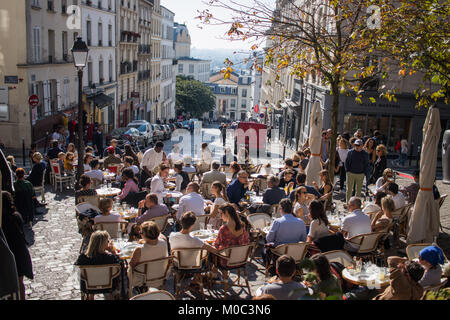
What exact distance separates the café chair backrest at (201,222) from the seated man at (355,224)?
2.77 meters

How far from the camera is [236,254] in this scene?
7.46 metres

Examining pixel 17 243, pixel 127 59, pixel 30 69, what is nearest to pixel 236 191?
pixel 17 243

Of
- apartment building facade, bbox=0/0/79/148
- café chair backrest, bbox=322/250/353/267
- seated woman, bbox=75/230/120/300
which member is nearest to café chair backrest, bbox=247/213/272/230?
café chair backrest, bbox=322/250/353/267

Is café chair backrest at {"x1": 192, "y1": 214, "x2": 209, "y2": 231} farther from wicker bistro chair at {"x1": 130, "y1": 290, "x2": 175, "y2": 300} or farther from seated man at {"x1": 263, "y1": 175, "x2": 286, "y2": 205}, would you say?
wicker bistro chair at {"x1": 130, "y1": 290, "x2": 175, "y2": 300}

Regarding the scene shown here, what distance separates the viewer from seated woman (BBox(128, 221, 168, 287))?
A: 6707 mm

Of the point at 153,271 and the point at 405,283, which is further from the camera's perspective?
the point at 153,271

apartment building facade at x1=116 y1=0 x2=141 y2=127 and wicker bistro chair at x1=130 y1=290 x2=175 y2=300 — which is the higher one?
apartment building facade at x1=116 y1=0 x2=141 y2=127

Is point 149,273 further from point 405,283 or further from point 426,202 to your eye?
point 426,202

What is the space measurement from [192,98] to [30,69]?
222 ft

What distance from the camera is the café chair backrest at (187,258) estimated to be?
729 cm

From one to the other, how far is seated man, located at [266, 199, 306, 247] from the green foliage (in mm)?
83953

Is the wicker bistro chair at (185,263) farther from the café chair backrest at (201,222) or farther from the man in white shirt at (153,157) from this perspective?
the man in white shirt at (153,157)
